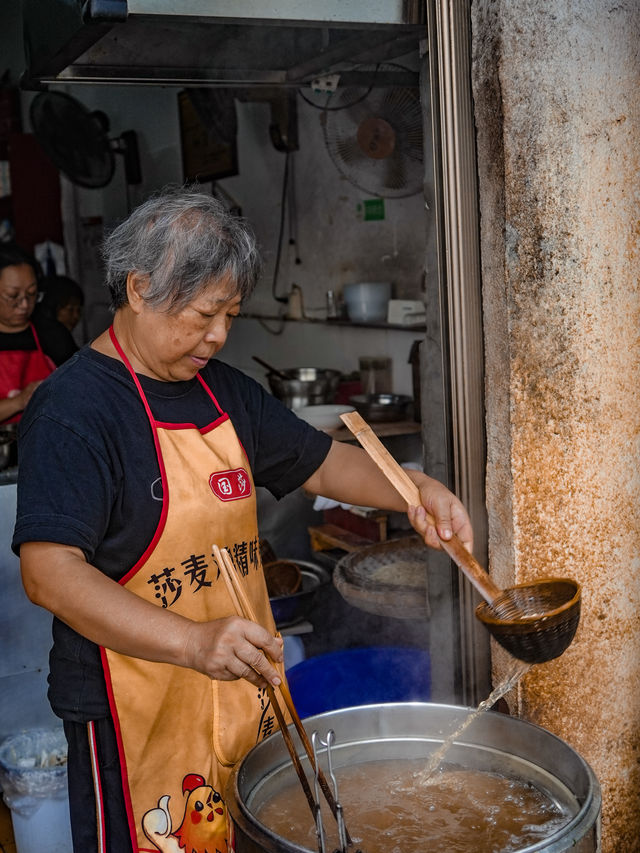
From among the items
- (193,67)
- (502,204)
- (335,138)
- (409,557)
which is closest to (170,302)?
(502,204)

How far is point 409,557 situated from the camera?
3775 millimetres

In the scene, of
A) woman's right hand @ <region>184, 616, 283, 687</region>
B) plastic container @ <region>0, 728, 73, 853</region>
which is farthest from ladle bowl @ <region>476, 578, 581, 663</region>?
plastic container @ <region>0, 728, 73, 853</region>

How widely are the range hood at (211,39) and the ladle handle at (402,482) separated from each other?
1218mm

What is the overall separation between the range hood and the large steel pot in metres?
1.83

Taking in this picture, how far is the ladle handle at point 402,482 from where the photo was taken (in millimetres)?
2006

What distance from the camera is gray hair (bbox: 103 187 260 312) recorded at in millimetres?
1889

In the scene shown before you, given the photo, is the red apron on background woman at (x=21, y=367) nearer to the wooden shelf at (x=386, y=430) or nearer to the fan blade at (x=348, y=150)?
the wooden shelf at (x=386, y=430)

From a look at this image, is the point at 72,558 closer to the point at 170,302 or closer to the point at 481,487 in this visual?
→ the point at 170,302

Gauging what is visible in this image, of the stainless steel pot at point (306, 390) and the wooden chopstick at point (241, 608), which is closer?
the wooden chopstick at point (241, 608)

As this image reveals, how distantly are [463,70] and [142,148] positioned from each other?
739 centimetres

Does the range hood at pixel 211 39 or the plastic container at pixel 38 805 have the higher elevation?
the range hood at pixel 211 39

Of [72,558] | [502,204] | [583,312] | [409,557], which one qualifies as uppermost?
[502,204]

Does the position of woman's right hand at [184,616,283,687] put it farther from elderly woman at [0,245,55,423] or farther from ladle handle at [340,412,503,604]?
elderly woman at [0,245,55,423]

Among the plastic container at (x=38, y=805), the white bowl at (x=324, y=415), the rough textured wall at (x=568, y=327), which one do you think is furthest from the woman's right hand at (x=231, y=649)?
the white bowl at (x=324, y=415)
